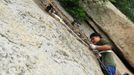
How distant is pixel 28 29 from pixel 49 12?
2749 mm

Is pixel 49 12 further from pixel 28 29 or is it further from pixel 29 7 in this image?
pixel 28 29

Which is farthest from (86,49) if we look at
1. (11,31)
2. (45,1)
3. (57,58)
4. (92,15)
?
(92,15)

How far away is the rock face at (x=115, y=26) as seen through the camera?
14.2 m

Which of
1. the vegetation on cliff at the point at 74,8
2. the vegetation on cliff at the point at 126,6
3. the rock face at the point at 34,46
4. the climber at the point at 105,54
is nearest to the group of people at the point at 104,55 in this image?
the climber at the point at 105,54

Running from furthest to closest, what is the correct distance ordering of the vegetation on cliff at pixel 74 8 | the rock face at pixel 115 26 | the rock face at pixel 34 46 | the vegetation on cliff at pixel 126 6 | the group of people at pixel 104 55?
1. the vegetation on cliff at pixel 126 6
2. the rock face at pixel 115 26
3. the vegetation on cliff at pixel 74 8
4. the group of people at pixel 104 55
5. the rock face at pixel 34 46

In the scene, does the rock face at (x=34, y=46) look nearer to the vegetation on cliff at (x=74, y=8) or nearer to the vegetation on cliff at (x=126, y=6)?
the vegetation on cliff at (x=74, y=8)

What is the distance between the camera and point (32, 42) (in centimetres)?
687

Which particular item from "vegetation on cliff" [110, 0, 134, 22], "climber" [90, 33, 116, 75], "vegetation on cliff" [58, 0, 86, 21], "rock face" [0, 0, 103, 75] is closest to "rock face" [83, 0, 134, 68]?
"vegetation on cliff" [58, 0, 86, 21]

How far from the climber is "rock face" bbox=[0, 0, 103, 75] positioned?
3.71ft

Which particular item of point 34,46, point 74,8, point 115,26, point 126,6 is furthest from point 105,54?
point 126,6

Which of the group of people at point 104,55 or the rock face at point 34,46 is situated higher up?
the rock face at point 34,46

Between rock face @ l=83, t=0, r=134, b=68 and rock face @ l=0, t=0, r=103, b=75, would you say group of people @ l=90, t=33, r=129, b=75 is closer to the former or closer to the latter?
rock face @ l=0, t=0, r=103, b=75

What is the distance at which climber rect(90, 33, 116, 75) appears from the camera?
1035 centimetres

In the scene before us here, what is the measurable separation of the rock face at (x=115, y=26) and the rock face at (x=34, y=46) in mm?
5157
